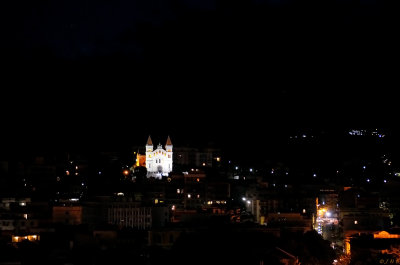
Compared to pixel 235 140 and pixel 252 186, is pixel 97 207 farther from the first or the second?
pixel 235 140

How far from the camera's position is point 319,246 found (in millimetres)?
30750

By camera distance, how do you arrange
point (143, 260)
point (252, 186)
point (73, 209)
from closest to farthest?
1. point (143, 260)
2. point (73, 209)
3. point (252, 186)

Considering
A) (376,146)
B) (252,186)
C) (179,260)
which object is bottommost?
(179,260)

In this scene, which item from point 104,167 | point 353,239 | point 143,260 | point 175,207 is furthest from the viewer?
point 104,167

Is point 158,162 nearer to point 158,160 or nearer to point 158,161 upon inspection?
point 158,161

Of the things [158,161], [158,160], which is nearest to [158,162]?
[158,161]

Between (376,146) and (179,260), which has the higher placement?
(376,146)

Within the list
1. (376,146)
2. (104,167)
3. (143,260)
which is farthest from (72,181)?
(376,146)

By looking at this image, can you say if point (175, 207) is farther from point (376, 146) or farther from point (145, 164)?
point (376, 146)

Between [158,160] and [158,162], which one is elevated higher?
[158,160]

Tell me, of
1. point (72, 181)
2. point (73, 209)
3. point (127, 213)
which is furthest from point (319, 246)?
point (72, 181)

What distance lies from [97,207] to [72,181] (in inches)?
549

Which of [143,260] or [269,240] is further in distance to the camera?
[269,240]

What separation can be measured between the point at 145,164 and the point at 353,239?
106ft
